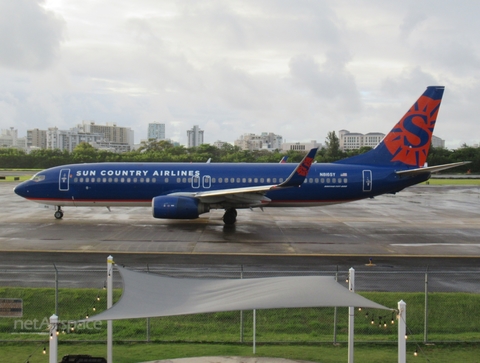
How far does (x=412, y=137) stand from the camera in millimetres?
29125

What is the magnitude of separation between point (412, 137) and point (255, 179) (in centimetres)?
983

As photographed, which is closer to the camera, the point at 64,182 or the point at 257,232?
the point at 257,232

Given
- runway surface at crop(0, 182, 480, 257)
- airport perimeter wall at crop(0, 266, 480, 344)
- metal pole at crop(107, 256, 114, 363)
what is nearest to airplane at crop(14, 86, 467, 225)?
runway surface at crop(0, 182, 480, 257)

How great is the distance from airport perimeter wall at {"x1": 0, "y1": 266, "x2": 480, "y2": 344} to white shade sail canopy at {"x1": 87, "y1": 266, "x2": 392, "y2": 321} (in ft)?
6.89

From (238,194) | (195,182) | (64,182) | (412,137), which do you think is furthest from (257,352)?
(412,137)

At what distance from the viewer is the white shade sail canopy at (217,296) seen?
766 centimetres

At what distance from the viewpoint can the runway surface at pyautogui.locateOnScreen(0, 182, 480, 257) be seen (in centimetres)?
2159

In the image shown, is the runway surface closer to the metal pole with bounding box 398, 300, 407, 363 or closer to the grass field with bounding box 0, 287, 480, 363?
the grass field with bounding box 0, 287, 480, 363

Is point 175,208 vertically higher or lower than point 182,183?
lower

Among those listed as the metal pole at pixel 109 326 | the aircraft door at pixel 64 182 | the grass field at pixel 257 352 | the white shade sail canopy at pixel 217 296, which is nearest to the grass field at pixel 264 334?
the grass field at pixel 257 352

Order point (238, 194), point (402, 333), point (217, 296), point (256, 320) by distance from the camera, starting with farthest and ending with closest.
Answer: point (238, 194) → point (256, 320) → point (217, 296) → point (402, 333)

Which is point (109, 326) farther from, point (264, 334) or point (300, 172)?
point (300, 172)

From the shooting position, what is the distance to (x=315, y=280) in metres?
9.39

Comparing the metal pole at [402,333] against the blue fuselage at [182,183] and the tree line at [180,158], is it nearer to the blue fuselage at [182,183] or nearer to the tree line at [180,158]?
the blue fuselage at [182,183]
